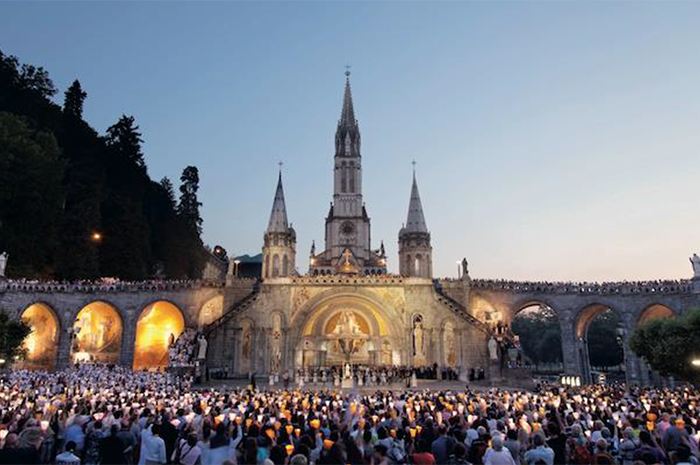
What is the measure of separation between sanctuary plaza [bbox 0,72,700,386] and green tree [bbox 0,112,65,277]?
10.6ft

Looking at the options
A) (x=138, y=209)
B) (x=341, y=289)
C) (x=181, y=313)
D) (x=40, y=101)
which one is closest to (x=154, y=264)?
(x=138, y=209)

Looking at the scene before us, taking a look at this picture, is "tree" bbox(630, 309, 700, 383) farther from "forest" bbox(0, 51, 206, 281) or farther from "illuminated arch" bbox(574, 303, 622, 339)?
"forest" bbox(0, 51, 206, 281)

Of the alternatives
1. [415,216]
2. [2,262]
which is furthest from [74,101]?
[415,216]

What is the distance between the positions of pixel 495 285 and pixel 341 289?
1422 cm

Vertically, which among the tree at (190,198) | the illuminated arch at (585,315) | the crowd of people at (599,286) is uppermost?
the tree at (190,198)

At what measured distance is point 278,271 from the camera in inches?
2141

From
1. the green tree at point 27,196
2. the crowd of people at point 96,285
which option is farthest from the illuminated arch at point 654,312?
the green tree at point 27,196

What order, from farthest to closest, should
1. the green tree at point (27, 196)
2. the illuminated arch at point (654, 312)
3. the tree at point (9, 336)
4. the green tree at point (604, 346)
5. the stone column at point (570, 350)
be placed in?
the green tree at point (604, 346), the stone column at point (570, 350), the illuminated arch at point (654, 312), the green tree at point (27, 196), the tree at point (9, 336)

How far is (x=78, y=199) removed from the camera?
46.2 meters

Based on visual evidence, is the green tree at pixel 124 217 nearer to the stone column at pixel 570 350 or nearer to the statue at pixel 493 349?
the statue at pixel 493 349

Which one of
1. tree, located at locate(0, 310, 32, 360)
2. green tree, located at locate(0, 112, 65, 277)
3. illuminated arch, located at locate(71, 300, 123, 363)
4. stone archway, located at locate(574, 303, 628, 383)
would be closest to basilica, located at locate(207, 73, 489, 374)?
stone archway, located at locate(574, 303, 628, 383)

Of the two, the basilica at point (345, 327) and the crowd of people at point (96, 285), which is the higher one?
the crowd of people at point (96, 285)

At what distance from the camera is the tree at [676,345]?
25.8m

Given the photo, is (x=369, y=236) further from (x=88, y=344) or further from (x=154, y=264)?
(x=88, y=344)
